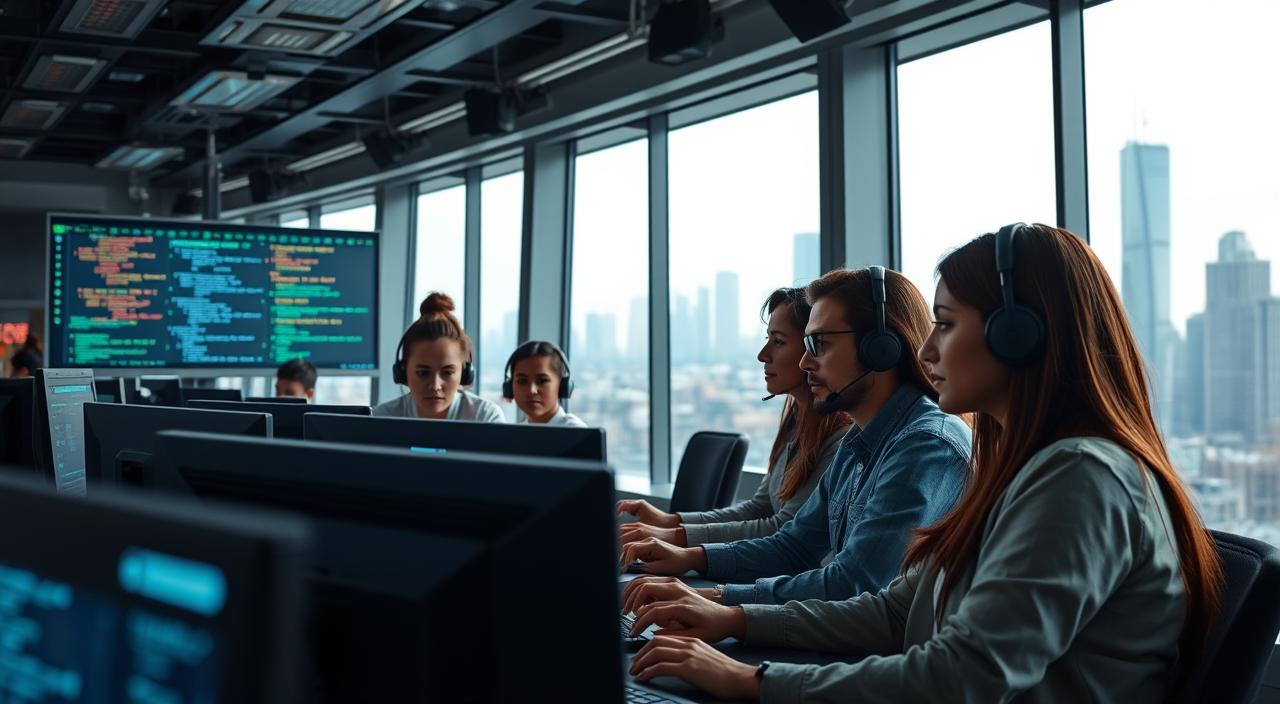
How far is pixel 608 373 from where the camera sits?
19.7 ft

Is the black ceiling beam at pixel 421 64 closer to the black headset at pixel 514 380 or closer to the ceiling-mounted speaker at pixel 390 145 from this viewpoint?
the ceiling-mounted speaker at pixel 390 145

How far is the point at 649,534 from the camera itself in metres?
2.41

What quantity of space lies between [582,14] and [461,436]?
142 inches

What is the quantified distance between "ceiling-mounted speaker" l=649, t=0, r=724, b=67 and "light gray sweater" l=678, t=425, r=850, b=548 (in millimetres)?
2082

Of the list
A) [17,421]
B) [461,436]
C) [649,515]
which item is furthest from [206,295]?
[461,436]

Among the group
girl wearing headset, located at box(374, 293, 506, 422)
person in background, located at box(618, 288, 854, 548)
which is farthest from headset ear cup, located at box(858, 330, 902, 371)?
girl wearing headset, located at box(374, 293, 506, 422)

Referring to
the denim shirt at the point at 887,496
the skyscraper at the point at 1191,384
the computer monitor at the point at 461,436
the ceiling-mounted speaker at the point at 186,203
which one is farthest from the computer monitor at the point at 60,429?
the ceiling-mounted speaker at the point at 186,203

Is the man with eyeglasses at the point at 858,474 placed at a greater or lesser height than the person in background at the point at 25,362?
lesser

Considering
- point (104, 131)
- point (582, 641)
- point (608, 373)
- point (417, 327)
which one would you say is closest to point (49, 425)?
point (417, 327)

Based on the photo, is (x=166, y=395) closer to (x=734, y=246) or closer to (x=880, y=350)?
(x=734, y=246)

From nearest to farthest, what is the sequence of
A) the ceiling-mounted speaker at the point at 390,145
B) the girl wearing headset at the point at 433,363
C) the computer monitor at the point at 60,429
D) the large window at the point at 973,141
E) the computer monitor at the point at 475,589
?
the computer monitor at the point at 475,589, the computer monitor at the point at 60,429, the girl wearing headset at the point at 433,363, the large window at the point at 973,141, the ceiling-mounted speaker at the point at 390,145

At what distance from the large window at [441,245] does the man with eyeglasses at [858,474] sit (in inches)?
208

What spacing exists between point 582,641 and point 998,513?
0.69 m

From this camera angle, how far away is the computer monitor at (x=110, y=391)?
3.24 meters
